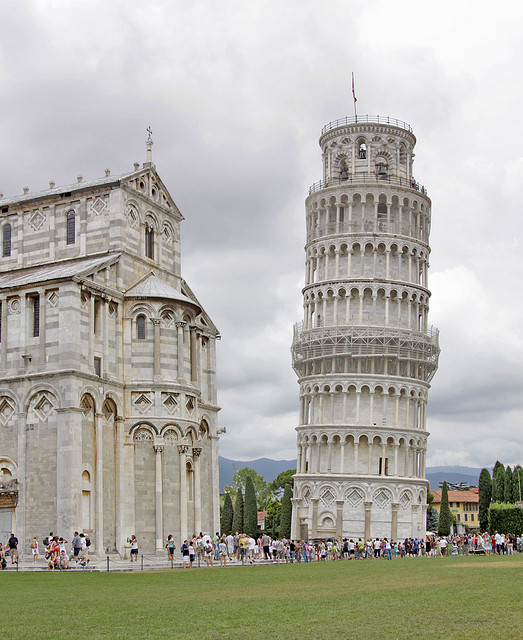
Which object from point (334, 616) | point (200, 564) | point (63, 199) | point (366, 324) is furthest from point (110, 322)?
Answer: point (366, 324)

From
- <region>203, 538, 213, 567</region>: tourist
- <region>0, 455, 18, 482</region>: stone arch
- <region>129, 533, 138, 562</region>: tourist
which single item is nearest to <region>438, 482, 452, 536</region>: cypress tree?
<region>203, 538, 213, 567</region>: tourist

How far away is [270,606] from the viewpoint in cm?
2238

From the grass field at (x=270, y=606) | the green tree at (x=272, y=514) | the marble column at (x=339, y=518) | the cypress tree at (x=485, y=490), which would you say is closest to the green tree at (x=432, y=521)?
the cypress tree at (x=485, y=490)

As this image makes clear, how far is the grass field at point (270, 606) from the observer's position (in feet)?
59.9

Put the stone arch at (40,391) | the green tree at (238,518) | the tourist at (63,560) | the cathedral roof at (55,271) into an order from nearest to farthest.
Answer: the tourist at (63,560) → the stone arch at (40,391) → the cathedral roof at (55,271) → the green tree at (238,518)

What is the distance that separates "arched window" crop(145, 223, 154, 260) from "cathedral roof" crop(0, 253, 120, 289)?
3.79 m

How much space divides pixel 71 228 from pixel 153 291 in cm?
660

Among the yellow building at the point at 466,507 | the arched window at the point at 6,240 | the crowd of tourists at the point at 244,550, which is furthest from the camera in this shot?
the yellow building at the point at 466,507

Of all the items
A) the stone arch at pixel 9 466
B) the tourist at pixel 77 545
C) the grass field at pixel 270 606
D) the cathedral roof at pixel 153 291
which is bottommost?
the tourist at pixel 77 545

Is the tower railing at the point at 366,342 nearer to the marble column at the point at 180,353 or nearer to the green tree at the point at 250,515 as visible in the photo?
the green tree at the point at 250,515

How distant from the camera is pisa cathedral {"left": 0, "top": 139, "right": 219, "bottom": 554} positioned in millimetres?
45188

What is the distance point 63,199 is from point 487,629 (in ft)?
134

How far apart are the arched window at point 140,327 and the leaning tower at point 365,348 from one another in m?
39.2

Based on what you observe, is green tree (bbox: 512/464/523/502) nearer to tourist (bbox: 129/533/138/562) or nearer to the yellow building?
tourist (bbox: 129/533/138/562)
